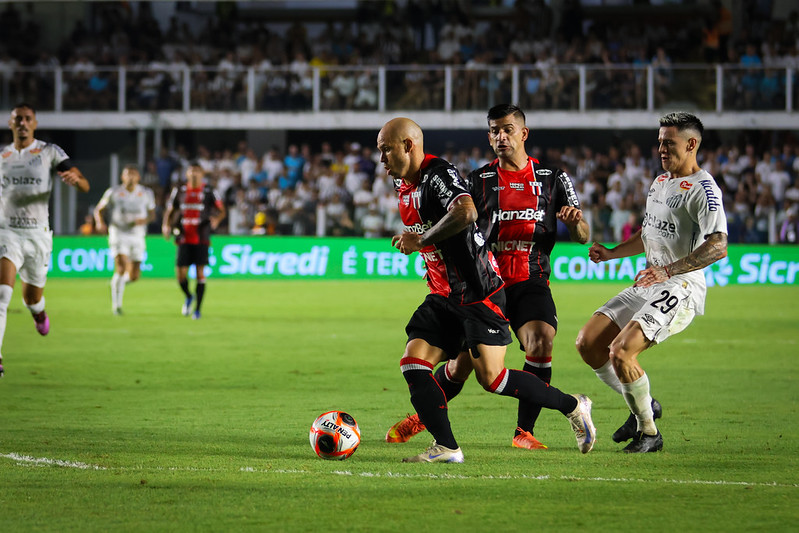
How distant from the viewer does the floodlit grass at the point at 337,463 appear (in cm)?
552

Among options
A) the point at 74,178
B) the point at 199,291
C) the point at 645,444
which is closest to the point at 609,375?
the point at 645,444

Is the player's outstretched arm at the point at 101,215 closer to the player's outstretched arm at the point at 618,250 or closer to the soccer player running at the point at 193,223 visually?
the soccer player running at the point at 193,223

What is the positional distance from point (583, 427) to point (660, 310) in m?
0.91

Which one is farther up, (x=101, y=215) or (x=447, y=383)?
(x=101, y=215)

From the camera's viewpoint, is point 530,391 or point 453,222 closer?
point 453,222

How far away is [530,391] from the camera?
7016 mm

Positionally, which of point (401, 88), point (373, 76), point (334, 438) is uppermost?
point (373, 76)

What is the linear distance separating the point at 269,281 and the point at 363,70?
7.95m

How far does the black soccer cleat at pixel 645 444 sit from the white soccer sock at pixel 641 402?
3 cm

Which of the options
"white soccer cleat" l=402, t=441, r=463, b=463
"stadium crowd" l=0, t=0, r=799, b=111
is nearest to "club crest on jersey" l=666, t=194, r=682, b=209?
"white soccer cleat" l=402, t=441, r=463, b=463

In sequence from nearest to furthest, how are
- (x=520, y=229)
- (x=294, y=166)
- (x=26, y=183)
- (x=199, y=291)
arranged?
1. (x=520, y=229)
2. (x=26, y=183)
3. (x=199, y=291)
4. (x=294, y=166)

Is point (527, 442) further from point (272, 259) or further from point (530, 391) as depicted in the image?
point (272, 259)

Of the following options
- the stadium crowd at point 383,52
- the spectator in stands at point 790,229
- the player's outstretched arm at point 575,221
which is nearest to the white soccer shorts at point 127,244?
the player's outstretched arm at point 575,221

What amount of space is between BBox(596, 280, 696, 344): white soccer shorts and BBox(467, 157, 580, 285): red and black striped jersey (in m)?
0.75
